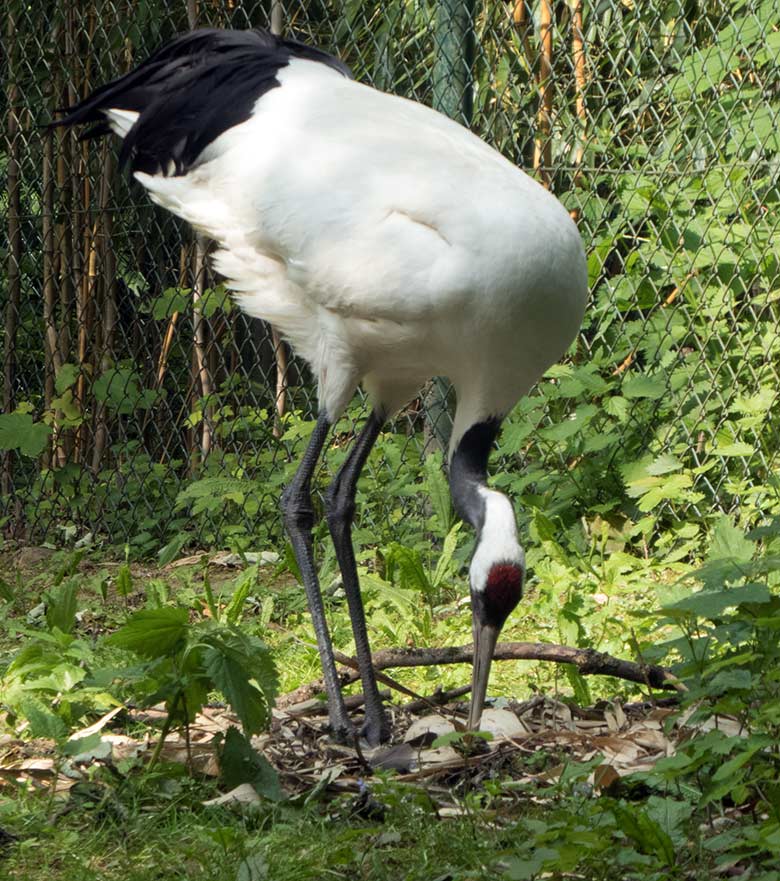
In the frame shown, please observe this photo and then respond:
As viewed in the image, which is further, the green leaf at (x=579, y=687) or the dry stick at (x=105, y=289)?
the dry stick at (x=105, y=289)

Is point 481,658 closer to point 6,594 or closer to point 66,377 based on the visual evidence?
point 6,594

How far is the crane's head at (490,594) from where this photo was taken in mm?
3494

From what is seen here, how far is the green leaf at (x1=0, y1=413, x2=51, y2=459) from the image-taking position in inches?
260

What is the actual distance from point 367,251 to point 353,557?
0.96 metres

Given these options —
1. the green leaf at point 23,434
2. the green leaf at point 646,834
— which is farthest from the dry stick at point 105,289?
the green leaf at point 646,834

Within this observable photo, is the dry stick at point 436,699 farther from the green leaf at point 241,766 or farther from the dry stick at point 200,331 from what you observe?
the dry stick at point 200,331

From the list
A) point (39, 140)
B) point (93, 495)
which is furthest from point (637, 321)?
point (39, 140)

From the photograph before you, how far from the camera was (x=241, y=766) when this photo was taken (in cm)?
313

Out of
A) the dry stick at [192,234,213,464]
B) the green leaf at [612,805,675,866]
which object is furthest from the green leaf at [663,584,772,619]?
the dry stick at [192,234,213,464]

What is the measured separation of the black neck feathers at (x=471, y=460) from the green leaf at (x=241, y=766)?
1124 millimetres

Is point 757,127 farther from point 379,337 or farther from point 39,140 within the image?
point 39,140

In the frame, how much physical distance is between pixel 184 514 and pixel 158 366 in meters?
0.76

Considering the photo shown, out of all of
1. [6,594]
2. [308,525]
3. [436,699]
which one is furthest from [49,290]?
[436,699]

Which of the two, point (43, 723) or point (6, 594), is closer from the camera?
point (43, 723)
